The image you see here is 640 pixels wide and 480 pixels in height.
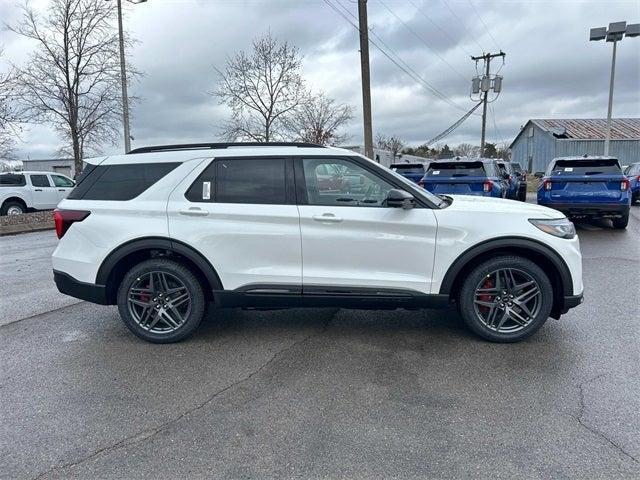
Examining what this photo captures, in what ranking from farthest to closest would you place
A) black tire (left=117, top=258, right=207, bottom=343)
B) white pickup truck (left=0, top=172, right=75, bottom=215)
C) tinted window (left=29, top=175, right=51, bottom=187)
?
tinted window (left=29, top=175, right=51, bottom=187) → white pickup truck (left=0, top=172, right=75, bottom=215) → black tire (left=117, top=258, right=207, bottom=343)

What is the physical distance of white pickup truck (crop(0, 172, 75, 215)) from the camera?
15.5 m

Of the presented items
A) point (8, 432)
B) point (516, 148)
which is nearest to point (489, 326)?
point (8, 432)

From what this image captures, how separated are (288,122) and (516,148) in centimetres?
3804

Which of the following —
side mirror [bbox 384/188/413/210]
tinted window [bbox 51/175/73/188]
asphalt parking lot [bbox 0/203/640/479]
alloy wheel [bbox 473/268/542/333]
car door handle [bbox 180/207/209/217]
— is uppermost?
tinted window [bbox 51/175/73/188]

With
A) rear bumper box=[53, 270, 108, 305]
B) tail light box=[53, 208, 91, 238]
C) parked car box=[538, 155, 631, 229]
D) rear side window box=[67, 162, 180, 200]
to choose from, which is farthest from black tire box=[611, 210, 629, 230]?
tail light box=[53, 208, 91, 238]


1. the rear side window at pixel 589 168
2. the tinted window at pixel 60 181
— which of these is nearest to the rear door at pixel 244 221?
the rear side window at pixel 589 168

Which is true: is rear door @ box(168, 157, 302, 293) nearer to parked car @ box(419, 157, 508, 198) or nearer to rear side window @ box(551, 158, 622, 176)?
parked car @ box(419, 157, 508, 198)

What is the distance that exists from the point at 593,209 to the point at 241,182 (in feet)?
30.0

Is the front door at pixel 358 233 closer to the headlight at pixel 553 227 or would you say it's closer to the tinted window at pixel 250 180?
the tinted window at pixel 250 180

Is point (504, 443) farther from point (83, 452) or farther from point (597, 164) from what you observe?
point (597, 164)

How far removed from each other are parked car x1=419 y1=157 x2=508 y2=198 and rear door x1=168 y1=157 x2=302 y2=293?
7259 mm

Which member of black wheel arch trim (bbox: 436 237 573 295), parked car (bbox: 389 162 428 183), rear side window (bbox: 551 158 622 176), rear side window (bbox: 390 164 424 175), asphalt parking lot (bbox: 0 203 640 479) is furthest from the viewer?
rear side window (bbox: 390 164 424 175)

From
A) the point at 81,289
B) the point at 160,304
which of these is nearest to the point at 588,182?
the point at 160,304

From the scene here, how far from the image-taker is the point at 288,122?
2427 cm
